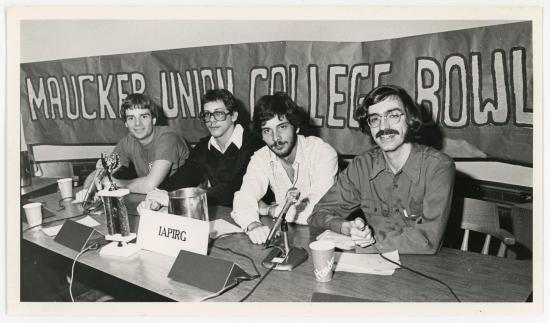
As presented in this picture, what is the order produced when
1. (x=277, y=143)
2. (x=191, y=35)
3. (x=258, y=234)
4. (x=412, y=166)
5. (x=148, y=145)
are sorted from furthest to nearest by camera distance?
1. (x=191, y=35)
2. (x=148, y=145)
3. (x=277, y=143)
4. (x=412, y=166)
5. (x=258, y=234)

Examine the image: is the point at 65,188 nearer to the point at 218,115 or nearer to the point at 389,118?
the point at 218,115

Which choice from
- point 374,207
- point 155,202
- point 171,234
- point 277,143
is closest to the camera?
point 171,234

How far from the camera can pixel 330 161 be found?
1990 mm

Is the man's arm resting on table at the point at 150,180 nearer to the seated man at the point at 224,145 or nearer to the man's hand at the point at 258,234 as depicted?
the seated man at the point at 224,145

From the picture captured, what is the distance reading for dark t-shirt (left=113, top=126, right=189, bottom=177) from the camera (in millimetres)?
2631

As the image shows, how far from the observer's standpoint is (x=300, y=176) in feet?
6.81

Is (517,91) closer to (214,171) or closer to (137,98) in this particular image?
(214,171)

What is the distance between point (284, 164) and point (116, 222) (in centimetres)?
91

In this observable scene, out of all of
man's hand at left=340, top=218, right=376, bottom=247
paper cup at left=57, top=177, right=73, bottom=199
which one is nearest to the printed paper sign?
man's hand at left=340, top=218, right=376, bottom=247

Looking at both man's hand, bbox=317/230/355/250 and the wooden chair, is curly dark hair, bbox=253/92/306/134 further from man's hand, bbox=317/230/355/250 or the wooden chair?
the wooden chair

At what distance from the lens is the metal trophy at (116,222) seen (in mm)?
1425

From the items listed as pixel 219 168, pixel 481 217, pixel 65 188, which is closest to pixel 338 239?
pixel 481 217
